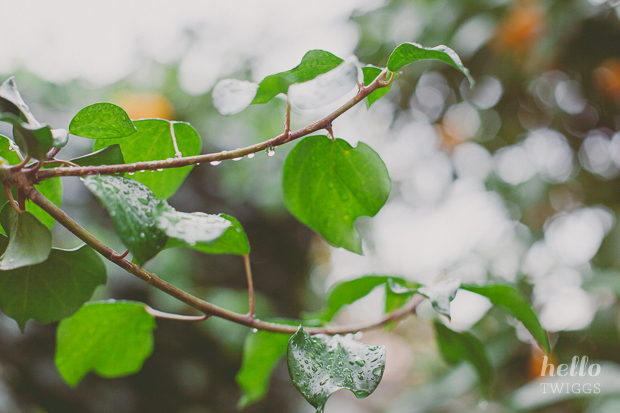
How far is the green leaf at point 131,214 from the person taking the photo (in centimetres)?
20

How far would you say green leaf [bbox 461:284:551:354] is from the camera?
37cm

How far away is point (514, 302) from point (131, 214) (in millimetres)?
355

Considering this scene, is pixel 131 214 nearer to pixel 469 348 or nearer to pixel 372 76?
pixel 372 76

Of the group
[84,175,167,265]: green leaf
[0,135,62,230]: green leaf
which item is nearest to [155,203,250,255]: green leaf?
[84,175,167,265]: green leaf

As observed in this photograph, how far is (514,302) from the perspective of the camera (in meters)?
0.37

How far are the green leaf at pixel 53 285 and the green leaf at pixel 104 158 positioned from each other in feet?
0.20

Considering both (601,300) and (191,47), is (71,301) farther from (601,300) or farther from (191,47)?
(191,47)

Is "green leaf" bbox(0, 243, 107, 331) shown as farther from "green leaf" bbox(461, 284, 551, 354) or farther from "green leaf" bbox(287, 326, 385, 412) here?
"green leaf" bbox(461, 284, 551, 354)

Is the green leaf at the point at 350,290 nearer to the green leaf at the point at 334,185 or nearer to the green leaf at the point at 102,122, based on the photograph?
the green leaf at the point at 334,185

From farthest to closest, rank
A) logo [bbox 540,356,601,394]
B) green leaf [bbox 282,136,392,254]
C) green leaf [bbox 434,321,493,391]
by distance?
logo [bbox 540,356,601,394] → green leaf [bbox 434,321,493,391] → green leaf [bbox 282,136,392,254]

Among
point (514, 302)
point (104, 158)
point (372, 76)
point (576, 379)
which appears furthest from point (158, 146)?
point (576, 379)

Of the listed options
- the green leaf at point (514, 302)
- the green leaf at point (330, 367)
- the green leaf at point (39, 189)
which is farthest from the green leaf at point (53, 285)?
the green leaf at point (514, 302)

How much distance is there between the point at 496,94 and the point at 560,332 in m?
0.64

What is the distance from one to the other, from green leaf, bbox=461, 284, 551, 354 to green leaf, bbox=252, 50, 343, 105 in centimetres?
25
